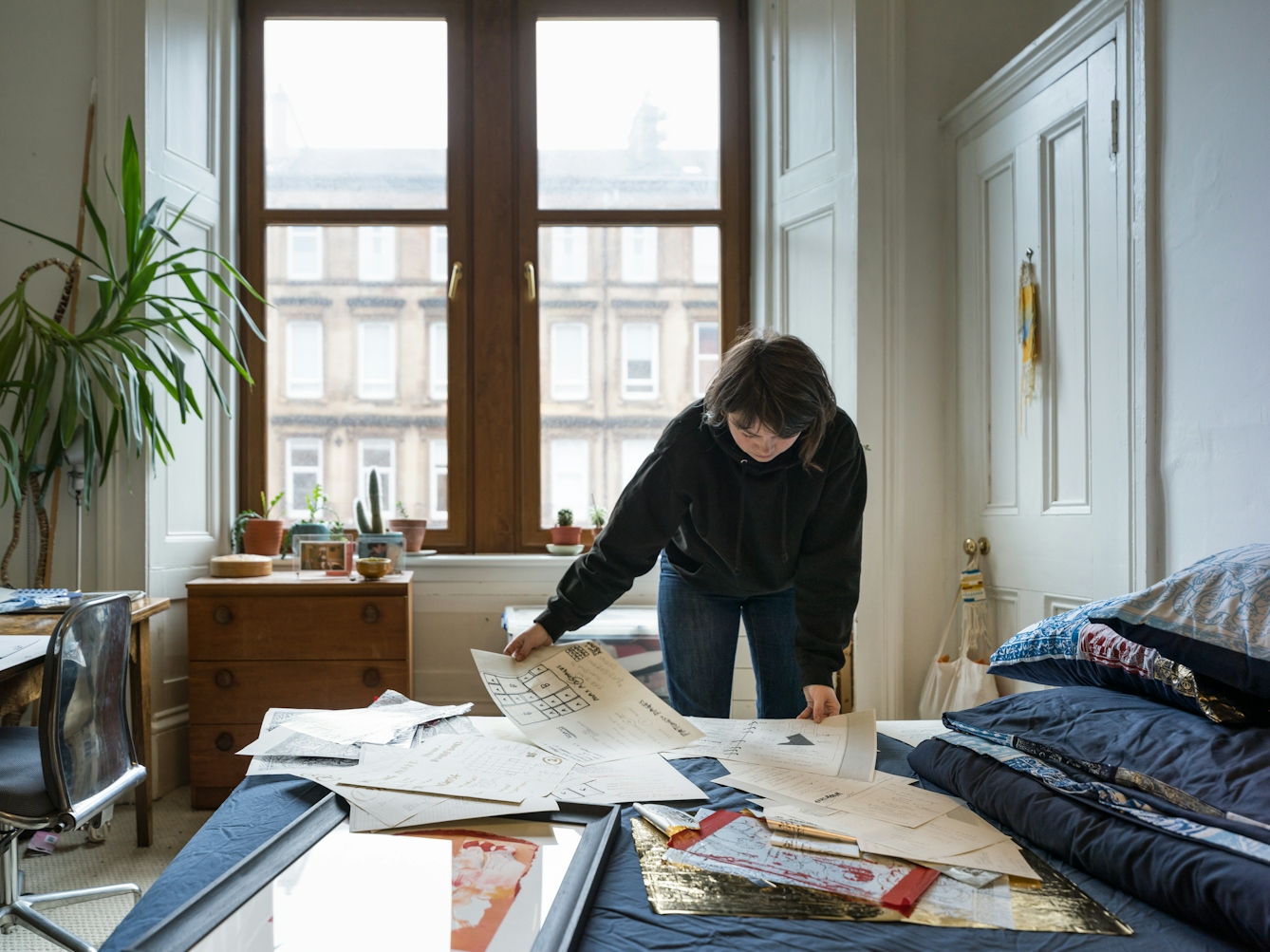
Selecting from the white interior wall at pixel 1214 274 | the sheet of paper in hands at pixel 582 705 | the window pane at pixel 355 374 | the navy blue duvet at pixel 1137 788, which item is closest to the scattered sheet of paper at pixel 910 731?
the navy blue duvet at pixel 1137 788

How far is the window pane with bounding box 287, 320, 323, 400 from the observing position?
3287mm

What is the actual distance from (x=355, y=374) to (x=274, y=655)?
1.10m

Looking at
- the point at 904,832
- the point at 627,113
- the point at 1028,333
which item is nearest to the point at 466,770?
the point at 904,832

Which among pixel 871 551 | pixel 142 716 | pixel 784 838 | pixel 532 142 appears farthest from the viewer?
pixel 532 142

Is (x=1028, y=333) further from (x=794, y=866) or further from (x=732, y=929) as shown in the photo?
(x=732, y=929)

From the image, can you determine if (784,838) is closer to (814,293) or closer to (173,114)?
(814,293)

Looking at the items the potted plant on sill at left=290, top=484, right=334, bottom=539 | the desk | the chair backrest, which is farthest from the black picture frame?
the potted plant on sill at left=290, top=484, right=334, bottom=539

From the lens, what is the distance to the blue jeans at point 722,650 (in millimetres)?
1772

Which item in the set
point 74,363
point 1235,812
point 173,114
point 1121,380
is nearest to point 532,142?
point 173,114

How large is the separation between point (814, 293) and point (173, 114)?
6.90 ft

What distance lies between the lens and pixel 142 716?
2.45m

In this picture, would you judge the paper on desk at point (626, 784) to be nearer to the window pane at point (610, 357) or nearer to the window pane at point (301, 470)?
the window pane at point (610, 357)

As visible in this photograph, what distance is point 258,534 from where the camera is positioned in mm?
2975

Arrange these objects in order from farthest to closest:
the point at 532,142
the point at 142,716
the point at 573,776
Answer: the point at 532,142 → the point at 142,716 → the point at 573,776
